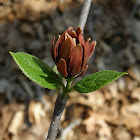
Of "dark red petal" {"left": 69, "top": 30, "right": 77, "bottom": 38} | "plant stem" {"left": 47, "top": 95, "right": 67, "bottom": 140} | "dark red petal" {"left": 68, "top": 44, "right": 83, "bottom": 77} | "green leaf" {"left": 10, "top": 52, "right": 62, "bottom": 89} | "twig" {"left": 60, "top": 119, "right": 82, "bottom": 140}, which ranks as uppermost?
"dark red petal" {"left": 69, "top": 30, "right": 77, "bottom": 38}

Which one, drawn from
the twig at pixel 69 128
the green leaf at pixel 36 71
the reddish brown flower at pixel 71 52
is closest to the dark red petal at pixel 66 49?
the reddish brown flower at pixel 71 52

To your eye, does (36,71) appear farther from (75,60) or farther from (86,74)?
(86,74)

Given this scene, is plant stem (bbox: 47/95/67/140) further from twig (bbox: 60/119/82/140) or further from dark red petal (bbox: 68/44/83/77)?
twig (bbox: 60/119/82/140)

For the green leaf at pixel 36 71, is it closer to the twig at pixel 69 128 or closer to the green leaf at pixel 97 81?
the green leaf at pixel 97 81

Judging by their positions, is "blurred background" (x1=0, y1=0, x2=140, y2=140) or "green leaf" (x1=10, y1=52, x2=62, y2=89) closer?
"green leaf" (x1=10, y1=52, x2=62, y2=89)

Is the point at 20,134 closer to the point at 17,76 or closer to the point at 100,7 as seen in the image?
the point at 17,76

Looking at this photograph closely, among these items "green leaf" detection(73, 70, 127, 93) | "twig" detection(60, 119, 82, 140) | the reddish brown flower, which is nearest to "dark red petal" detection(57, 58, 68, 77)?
the reddish brown flower
